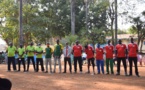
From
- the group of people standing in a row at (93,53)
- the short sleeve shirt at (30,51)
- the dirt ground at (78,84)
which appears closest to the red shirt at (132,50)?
the group of people standing in a row at (93,53)

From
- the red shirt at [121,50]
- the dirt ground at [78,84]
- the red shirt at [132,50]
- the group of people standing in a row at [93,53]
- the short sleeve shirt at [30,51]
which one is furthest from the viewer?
the short sleeve shirt at [30,51]

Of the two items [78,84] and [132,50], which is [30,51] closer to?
[132,50]

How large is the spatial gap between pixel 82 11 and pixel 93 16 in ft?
6.38

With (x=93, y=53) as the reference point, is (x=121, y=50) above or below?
above

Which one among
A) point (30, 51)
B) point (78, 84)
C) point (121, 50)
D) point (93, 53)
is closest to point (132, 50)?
point (121, 50)

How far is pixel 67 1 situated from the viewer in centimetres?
4178

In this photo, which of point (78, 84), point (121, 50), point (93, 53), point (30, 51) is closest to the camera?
point (78, 84)

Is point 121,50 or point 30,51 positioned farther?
point 30,51

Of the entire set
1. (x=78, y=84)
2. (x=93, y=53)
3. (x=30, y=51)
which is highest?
(x=30, y=51)

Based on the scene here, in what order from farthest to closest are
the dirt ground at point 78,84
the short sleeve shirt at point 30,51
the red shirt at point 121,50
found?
1. the short sleeve shirt at point 30,51
2. the red shirt at point 121,50
3. the dirt ground at point 78,84

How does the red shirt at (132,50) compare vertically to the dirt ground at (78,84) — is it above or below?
above

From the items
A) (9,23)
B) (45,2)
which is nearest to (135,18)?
(45,2)

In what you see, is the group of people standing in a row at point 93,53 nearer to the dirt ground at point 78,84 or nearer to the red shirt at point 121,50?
the red shirt at point 121,50

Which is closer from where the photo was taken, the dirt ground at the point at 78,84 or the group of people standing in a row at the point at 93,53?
the dirt ground at the point at 78,84
